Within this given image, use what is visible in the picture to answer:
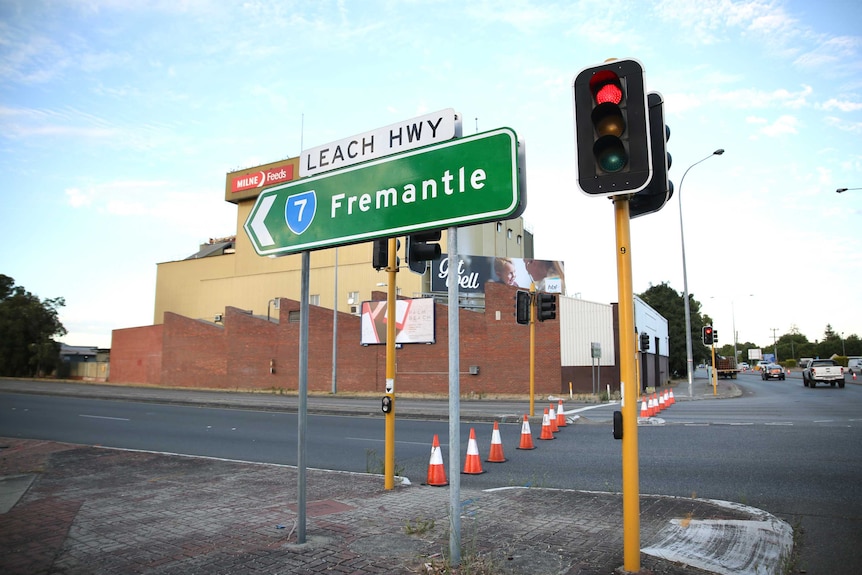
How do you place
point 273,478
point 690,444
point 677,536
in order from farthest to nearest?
point 690,444
point 273,478
point 677,536

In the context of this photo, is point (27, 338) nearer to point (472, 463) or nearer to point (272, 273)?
point (272, 273)

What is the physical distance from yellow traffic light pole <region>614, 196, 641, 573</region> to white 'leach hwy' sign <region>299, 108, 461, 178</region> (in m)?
1.77

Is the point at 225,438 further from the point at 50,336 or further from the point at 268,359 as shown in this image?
the point at 50,336

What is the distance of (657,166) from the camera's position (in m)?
4.59

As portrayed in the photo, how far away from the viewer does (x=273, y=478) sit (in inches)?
347

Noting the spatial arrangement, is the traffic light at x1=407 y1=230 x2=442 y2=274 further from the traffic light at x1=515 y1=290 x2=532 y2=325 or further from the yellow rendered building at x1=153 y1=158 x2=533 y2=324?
the yellow rendered building at x1=153 y1=158 x2=533 y2=324

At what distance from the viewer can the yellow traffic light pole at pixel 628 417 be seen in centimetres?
417

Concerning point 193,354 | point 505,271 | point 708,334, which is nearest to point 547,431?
point 708,334

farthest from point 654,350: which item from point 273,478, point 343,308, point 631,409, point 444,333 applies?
point 631,409

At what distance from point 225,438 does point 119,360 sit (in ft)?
150

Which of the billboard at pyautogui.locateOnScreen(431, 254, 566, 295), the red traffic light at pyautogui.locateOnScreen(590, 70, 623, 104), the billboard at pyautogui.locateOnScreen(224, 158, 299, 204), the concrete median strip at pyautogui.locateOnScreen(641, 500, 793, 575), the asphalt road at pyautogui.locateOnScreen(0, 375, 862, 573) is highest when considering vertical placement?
the billboard at pyautogui.locateOnScreen(224, 158, 299, 204)

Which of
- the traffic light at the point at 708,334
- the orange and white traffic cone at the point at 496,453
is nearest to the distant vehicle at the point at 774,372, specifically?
the traffic light at the point at 708,334

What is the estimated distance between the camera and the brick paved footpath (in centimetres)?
479

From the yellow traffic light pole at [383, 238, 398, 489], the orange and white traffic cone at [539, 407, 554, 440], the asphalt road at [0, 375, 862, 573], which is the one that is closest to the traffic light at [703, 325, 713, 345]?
the asphalt road at [0, 375, 862, 573]
